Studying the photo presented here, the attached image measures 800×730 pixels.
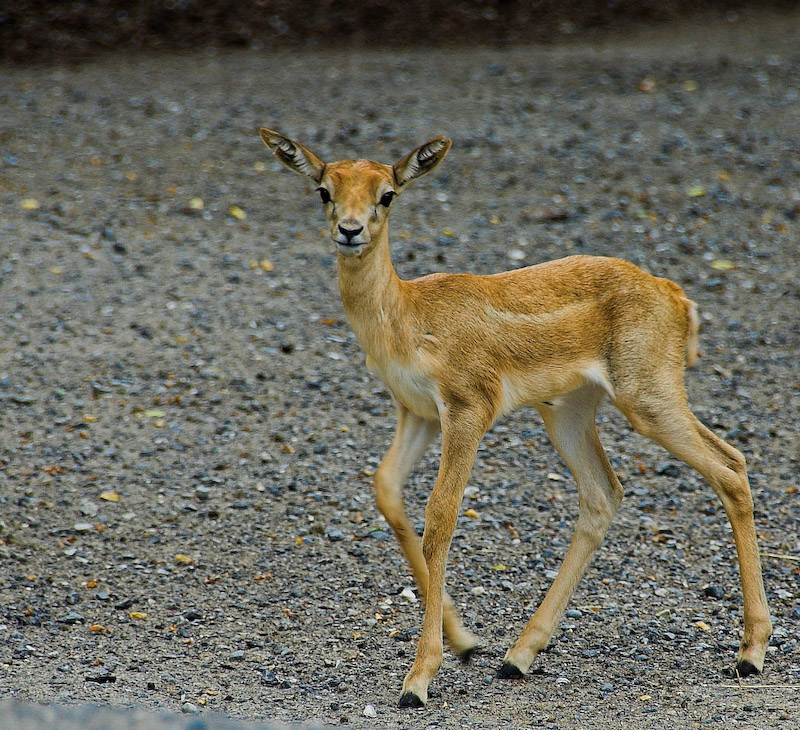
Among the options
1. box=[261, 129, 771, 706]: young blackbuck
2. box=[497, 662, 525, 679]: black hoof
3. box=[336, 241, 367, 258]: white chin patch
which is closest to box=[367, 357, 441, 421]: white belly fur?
box=[261, 129, 771, 706]: young blackbuck

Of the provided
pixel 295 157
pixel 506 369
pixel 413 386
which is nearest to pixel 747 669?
pixel 506 369

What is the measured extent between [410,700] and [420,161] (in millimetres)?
2795

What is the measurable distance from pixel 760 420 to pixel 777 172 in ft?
18.9

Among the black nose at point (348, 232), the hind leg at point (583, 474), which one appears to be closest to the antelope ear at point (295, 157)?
the black nose at point (348, 232)

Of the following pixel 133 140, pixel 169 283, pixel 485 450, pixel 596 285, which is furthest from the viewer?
pixel 133 140

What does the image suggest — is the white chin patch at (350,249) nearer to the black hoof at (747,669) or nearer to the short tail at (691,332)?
the short tail at (691,332)

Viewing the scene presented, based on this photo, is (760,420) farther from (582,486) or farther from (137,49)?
(137,49)

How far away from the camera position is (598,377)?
237 inches

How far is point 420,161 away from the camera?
19.1 feet

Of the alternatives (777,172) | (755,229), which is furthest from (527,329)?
(777,172)

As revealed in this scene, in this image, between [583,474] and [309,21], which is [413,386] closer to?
[583,474]

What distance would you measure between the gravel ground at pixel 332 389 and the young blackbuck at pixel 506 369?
0.53m

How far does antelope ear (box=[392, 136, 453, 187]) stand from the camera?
5762mm

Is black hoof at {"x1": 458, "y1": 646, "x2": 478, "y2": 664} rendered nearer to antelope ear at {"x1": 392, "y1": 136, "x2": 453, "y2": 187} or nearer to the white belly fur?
the white belly fur
